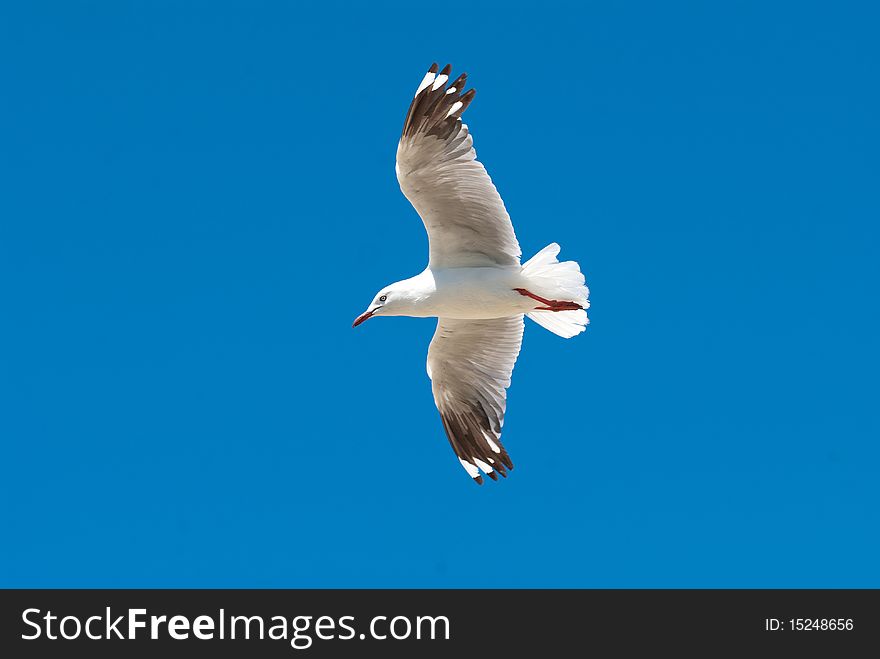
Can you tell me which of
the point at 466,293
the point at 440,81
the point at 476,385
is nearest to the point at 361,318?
the point at 466,293

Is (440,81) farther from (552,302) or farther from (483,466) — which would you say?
(483,466)

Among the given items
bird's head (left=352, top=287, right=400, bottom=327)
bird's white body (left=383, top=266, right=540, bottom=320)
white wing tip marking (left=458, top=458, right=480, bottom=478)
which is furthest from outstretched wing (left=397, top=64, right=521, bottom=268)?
white wing tip marking (left=458, top=458, right=480, bottom=478)

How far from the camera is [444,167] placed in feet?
23.4

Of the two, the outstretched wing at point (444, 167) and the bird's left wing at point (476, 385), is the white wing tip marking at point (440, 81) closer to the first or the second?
the outstretched wing at point (444, 167)

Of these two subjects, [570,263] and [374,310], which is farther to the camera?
[374,310]

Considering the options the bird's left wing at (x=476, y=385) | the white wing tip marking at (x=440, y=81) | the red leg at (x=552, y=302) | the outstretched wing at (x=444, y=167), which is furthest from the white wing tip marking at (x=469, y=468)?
the white wing tip marking at (x=440, y=81)

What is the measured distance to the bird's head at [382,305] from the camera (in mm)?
7773

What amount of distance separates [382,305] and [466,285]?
2.12 ft

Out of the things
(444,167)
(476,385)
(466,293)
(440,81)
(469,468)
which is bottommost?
(469,468)
